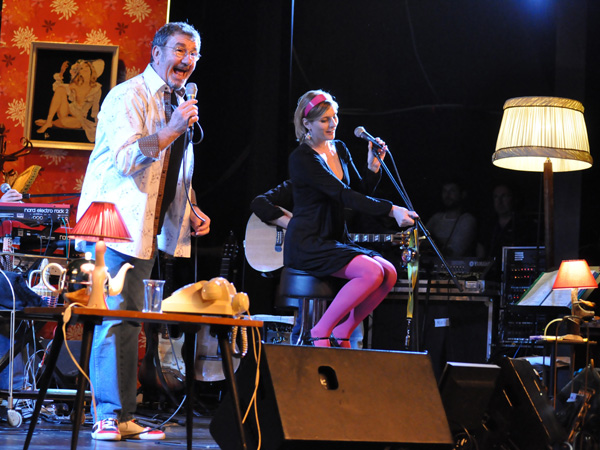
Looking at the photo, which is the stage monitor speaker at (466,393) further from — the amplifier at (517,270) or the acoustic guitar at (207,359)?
the acoustic guitar at (207,359)

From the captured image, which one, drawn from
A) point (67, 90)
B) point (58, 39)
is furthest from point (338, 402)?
point (58, 39)

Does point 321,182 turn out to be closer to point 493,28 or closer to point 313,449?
point 313,449

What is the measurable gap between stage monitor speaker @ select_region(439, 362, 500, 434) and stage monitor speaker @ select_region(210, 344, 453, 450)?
0.55ft

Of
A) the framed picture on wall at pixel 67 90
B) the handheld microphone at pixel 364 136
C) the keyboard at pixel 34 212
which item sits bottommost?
the keyboard at pixel 34 212

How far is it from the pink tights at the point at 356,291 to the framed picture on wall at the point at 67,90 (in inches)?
110

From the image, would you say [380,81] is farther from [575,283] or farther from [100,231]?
[100,231]

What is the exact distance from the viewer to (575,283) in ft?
9.84

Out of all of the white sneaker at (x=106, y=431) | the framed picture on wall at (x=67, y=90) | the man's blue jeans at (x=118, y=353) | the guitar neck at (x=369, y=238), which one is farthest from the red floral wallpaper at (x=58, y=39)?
the white sneaker at (x=106, y=431)

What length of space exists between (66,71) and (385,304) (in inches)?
105

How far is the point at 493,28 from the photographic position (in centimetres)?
532

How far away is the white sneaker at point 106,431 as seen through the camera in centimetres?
278

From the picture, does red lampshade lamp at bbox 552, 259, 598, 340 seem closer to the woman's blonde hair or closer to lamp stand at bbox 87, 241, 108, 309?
the woman's blonde hair

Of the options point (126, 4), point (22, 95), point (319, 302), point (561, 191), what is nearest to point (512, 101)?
point (561, 191)

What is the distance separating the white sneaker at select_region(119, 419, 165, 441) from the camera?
289 cm
